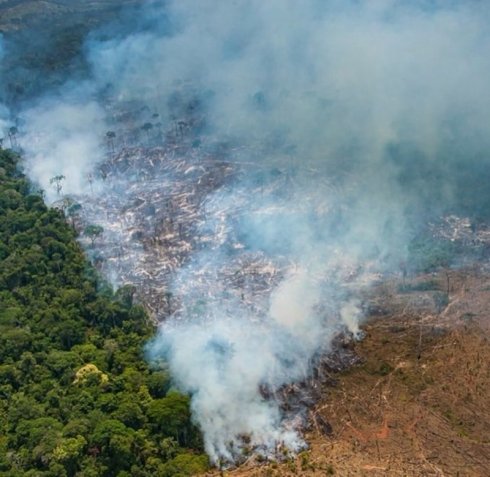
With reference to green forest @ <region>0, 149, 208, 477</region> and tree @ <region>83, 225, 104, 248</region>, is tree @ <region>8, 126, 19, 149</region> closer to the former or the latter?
green forest @ <region>0, 149, 208, 477</region>

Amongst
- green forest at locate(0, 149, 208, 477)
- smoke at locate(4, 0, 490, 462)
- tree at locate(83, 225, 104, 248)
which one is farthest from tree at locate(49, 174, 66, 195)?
tree at locate(83, 225, 104, 248)

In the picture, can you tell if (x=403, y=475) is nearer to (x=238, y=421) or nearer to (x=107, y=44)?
Answer: (x=238, y=421)

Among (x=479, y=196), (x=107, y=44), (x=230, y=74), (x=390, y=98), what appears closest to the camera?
(x=479, y=196)

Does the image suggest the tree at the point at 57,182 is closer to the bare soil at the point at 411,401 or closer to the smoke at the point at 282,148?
the smoke at the point at 282,148

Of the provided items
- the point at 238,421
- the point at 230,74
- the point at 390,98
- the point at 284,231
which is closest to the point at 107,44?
the point at 230,74

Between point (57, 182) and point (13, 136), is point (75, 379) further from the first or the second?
point (13, 136)

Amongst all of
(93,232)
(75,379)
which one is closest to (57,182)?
(93,232)
